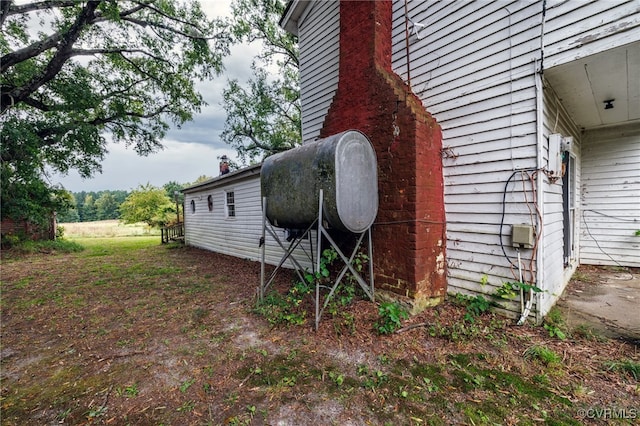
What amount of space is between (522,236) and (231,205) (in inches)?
344

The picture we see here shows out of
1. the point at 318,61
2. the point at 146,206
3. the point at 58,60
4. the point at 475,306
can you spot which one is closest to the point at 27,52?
the point at 58,60

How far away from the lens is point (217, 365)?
2729mm

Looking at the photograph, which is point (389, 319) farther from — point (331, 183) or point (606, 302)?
point (606, 302)

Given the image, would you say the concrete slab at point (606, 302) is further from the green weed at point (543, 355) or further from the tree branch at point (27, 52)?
the tree branch at point (27, 52)

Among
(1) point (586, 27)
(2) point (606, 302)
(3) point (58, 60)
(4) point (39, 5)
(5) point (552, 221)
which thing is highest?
(4) point (39, 5)

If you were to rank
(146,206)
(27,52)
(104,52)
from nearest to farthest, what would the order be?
(27,52)
(104,52)
(146,206)

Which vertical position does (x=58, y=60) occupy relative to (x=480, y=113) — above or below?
above

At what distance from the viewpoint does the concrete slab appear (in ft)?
9.73

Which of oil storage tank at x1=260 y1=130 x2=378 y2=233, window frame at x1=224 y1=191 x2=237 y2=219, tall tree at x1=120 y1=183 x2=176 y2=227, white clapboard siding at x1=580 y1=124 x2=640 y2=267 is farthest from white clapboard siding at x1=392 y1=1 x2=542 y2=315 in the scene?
tall tree at x1=120 y1=183 x2=176 y2=227

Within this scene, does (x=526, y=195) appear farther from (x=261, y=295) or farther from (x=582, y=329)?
(x=261, y=295)

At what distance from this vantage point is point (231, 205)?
9.61 meters

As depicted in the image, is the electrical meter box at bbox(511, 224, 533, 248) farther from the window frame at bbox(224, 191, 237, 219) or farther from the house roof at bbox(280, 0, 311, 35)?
the window frame at bbox(224, 191, 237, 219)

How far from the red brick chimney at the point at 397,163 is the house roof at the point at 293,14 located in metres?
2.12

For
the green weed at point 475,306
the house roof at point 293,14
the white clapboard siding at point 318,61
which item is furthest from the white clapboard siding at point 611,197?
the house roof at point 293,14
